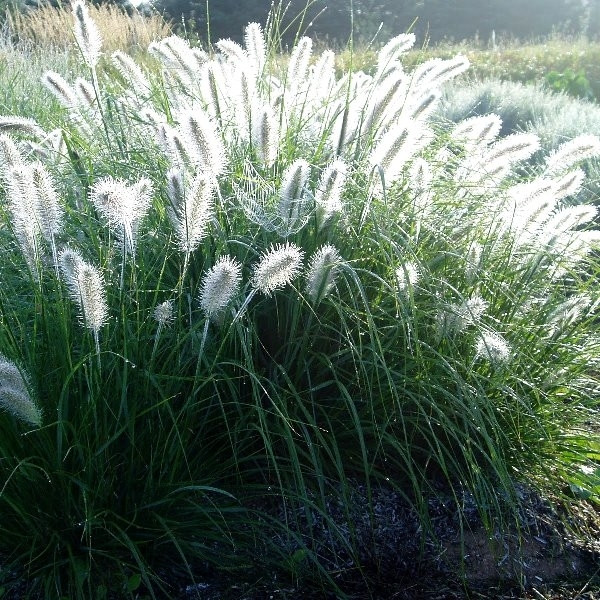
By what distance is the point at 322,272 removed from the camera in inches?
97.6

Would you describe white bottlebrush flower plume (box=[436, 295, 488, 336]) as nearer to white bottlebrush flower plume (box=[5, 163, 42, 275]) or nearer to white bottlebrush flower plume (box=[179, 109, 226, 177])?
white bottlebrush flower plume (box=[179, 109, 226, 177])

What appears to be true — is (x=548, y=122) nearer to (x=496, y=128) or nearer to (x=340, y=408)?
(x=496, y=128)

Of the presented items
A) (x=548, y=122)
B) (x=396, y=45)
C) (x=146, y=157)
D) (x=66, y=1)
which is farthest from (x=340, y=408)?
(x=66, y=1)

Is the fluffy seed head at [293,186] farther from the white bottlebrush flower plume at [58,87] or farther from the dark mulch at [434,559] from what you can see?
the white bottlebrush flower plume at [58,87]

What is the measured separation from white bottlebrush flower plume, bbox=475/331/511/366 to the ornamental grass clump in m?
0.02

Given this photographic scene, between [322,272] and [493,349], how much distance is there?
625 millimetres

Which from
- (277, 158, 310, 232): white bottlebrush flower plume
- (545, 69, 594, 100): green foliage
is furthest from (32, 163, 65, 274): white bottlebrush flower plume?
(545, 69, 594, 100): green foliage

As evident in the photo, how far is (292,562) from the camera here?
2.45 meters

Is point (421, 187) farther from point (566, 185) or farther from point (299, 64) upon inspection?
point (299, 64)

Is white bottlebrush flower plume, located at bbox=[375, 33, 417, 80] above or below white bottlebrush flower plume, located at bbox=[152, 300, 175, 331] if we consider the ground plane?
above

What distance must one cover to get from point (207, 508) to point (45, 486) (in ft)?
1.58

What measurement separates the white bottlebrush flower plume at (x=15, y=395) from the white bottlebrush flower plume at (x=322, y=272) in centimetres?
86

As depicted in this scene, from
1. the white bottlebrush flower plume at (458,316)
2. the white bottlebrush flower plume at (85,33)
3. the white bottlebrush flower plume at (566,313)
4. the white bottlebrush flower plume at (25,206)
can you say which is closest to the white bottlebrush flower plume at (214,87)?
the white bottlebrush flower plume at (85,33)

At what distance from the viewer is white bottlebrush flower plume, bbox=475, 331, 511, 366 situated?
8.34 feet
